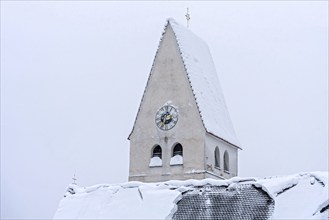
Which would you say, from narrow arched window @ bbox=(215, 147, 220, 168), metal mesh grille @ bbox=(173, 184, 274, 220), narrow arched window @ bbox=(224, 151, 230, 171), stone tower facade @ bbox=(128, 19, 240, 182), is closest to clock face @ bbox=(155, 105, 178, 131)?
stone tower facade @ bbox=(128, 19, 240, 182)

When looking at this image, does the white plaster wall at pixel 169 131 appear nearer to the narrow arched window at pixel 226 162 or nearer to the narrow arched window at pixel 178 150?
the narrow arched window at pixel 178 150

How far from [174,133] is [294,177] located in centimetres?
1392

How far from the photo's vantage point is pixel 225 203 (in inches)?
704

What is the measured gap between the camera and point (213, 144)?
31.5m

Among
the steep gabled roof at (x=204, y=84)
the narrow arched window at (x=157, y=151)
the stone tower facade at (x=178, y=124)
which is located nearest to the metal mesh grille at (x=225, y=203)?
the stone tower facade at (x=178, y=124)

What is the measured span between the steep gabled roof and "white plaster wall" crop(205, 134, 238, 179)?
8.6 inches

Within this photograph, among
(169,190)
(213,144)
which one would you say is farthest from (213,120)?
(169,190)

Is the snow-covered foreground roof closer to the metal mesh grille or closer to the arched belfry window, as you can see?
the metal mesh grille

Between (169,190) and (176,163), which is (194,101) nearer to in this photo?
(176,163)

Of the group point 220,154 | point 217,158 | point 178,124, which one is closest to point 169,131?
point 178,124

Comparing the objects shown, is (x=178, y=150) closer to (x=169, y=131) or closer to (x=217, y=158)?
(x=169, y=131)

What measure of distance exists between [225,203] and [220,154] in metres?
14.3

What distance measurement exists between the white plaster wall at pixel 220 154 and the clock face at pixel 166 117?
1.65m

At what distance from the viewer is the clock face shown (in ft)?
103
